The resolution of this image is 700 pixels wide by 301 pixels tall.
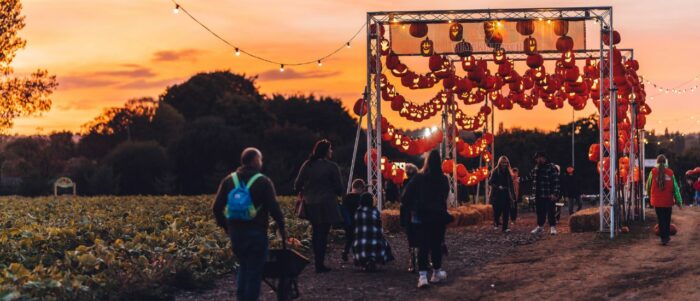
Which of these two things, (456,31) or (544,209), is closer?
(544,209)

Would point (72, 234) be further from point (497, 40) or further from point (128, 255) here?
point (497, 40)

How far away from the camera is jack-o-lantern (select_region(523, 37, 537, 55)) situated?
24.8m

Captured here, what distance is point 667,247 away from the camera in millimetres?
19328

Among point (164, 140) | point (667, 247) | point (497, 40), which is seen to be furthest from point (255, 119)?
point (667, 247)

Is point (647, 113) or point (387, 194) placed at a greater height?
point (647, 113)

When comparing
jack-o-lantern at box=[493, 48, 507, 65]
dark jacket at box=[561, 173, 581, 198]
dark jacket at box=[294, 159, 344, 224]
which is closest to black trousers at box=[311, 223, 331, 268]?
dark jacket at box=[294, 159, 344, 224]

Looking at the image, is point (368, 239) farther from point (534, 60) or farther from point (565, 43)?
point (534, 60)

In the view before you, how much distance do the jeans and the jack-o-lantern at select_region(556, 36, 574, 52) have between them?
51.2ft

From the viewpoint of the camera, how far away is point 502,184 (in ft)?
78.8

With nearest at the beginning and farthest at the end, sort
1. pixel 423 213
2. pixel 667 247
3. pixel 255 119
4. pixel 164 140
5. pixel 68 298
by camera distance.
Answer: pixel 68 298
pixel 423 213
pixel 667 247
pixel 255 119
pixel 164 140

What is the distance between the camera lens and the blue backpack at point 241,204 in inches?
406

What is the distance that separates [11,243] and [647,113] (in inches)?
835

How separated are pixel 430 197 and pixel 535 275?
2.55m

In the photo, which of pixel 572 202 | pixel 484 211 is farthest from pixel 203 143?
pixel 484 211
